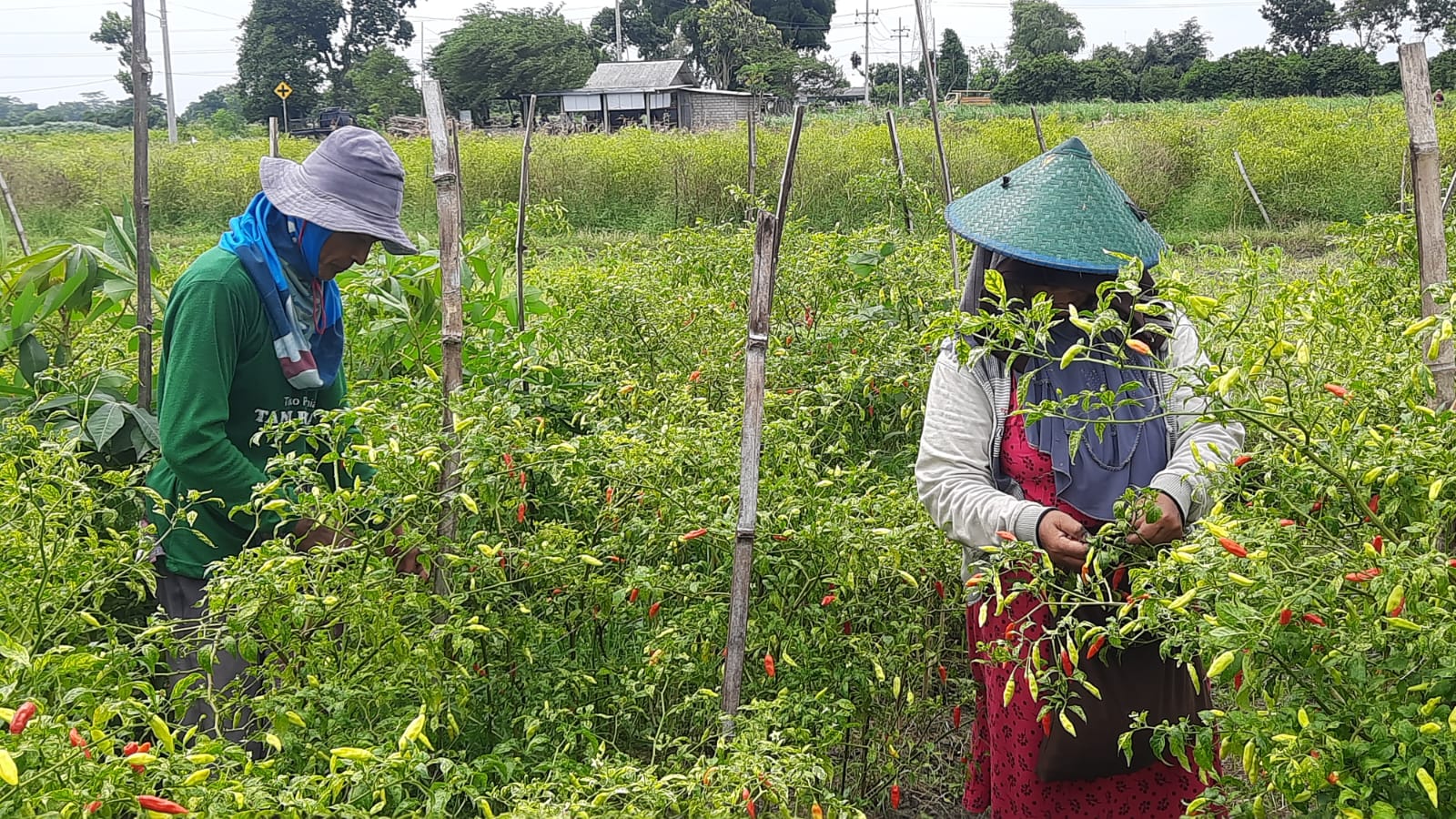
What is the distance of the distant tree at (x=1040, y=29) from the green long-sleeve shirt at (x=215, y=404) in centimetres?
5539

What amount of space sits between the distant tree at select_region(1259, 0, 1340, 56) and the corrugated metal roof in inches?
1056

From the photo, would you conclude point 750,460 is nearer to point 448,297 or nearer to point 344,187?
point 448,297

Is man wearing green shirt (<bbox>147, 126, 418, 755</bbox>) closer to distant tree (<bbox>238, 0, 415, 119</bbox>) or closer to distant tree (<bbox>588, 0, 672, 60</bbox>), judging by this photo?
distant tree (<bbox>238, 0, 415, 119</bbox>)

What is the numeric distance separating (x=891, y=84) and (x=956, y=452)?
139 ft

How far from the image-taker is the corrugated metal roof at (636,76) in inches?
1403

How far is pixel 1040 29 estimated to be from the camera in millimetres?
54375

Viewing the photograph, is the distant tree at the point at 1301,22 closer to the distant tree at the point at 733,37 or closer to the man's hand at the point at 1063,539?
the distant tree at the point at 733,37

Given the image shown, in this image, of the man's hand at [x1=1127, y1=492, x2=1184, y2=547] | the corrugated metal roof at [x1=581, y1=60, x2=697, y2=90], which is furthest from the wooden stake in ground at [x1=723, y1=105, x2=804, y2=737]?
the corrugated metal roof at [x1=581, y1=60, x2=697, y2=90]

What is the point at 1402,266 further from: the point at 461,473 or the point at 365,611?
the point at 365,611

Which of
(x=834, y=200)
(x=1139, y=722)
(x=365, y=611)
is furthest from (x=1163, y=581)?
(x=834, y=200)

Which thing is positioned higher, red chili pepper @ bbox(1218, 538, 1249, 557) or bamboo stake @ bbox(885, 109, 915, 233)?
bamboo stake @ bbox(885, 109, 915, 233)

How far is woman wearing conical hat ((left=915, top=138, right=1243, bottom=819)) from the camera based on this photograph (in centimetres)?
165

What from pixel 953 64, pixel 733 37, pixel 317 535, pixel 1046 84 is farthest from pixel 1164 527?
pixel 953 64

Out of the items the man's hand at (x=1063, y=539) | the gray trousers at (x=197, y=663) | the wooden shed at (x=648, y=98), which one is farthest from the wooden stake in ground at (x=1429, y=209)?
the wooden shed at (x=648, y=98)
